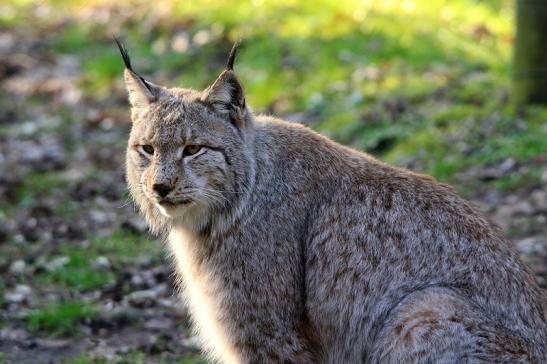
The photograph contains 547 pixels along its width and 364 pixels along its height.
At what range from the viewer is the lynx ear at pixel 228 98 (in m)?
5.90

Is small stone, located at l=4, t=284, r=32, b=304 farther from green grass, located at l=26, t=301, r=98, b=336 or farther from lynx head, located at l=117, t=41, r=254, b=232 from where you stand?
lynx head, located at l=117, t=41, r=254, b=232

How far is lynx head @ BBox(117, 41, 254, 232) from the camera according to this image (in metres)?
5.80

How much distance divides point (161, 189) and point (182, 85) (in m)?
6.75

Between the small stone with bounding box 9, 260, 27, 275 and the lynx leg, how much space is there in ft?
13.1

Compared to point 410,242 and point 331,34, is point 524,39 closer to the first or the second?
point 331,34

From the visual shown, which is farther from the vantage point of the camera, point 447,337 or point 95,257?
point 95,257

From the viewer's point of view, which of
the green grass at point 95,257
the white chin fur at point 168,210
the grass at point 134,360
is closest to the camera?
the white chin fur at point 168,210

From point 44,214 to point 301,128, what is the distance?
420 centimetres

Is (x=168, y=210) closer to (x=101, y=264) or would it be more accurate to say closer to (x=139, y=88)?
(x=139, y=88)

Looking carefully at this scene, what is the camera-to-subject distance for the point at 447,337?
527 centimetres

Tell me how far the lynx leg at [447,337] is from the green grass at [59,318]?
2.93 meters

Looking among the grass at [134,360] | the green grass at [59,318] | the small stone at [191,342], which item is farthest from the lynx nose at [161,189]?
the green grass at [59,318]

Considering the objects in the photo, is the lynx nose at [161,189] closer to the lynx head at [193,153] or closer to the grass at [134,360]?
the lynx head at [193,153]

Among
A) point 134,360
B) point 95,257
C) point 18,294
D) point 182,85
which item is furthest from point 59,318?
point 182,85
